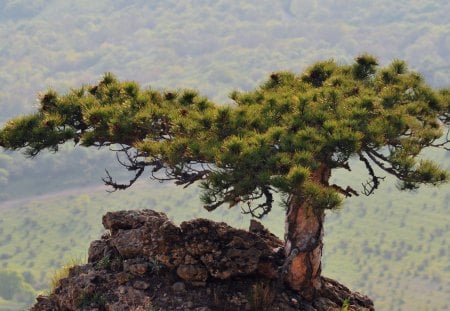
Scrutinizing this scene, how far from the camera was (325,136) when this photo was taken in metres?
15.4

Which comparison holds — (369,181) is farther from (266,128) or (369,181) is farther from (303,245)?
(266,128)

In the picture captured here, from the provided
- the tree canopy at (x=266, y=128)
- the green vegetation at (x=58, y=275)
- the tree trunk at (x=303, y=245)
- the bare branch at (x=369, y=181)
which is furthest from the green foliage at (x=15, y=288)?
the bare branch at (x=369, y=181)

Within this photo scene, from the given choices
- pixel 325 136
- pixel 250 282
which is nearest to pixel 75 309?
pixel 250 282

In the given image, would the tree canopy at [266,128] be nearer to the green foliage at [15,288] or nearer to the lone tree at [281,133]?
the lone tree at [281,133]

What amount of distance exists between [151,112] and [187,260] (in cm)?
322

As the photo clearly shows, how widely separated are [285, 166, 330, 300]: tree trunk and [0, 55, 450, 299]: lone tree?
22 millimetres

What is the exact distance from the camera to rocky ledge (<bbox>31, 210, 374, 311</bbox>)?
1670 centimetres

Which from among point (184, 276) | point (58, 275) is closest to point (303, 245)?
point (184, 276)

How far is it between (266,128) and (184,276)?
141 inches

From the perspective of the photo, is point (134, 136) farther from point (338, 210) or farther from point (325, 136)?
point (338, 210)

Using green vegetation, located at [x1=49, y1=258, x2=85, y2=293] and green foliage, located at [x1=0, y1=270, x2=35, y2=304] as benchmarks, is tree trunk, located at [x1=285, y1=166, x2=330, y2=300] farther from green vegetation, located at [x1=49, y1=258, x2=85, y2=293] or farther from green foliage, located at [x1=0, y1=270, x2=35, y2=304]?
green foliage, located at [x1=0, y1=270, x2=35, y2=304]

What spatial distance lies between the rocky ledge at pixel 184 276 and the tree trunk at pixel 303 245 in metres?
0.28

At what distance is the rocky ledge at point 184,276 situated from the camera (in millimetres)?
16703

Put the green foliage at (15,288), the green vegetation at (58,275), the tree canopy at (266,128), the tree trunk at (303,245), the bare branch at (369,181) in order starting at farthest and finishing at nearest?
the green foliage at (15,288) < the green vegetation at (58,275) < the tree trunk at (303,245) < the bare branch at (369,181) < the tree canopy at (266,128)
